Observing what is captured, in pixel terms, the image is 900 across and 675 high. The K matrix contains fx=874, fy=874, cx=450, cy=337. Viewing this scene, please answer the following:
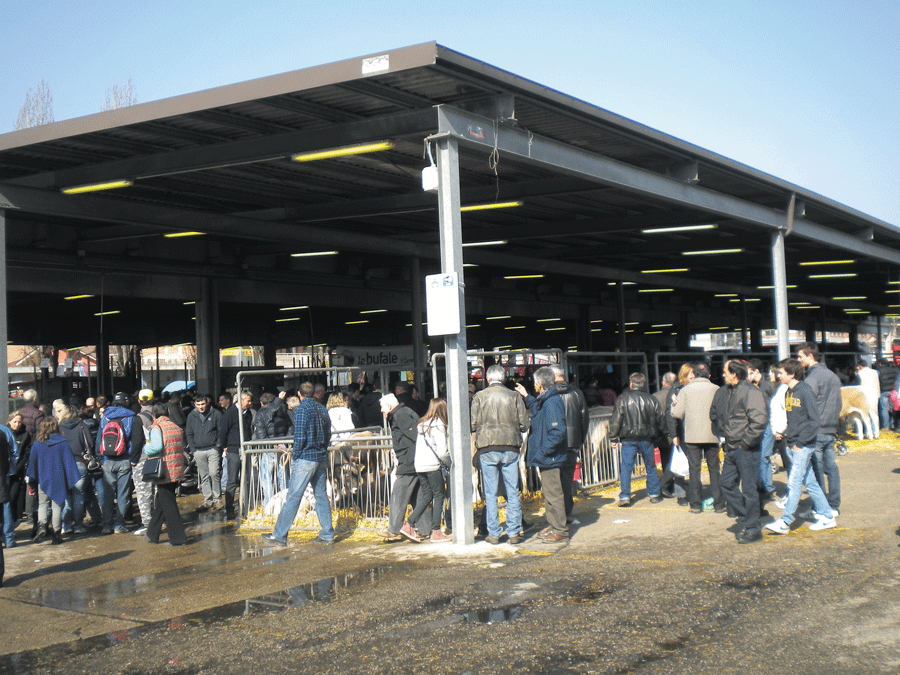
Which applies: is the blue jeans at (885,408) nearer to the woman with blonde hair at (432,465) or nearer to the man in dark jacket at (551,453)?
the man in dark jacket at (551,453)

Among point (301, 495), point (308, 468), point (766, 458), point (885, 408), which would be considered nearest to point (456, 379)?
point (308, 468)

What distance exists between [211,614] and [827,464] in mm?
6572

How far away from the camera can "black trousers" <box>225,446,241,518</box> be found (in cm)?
1341

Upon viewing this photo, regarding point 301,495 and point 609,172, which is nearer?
point 301,495

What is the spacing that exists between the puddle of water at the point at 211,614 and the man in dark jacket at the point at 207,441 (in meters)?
5.01

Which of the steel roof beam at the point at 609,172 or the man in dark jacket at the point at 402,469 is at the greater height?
the steel roof beam at the point at 609,172

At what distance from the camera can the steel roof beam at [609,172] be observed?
33.2 ft

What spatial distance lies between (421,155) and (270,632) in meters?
8.70

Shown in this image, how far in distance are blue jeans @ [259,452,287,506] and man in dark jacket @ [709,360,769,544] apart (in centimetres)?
591

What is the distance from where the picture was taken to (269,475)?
12031 millimetres

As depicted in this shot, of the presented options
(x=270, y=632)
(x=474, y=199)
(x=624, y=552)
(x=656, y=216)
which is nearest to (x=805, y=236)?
(x=656, y=216)

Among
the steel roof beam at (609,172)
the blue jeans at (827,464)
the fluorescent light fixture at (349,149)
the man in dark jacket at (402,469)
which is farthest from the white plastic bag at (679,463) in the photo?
the fluorescent light fixture at (349,149)

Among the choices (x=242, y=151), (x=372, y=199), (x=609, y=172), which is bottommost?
(x=609, y=172)

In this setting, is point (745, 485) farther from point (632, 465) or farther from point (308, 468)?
point (308, 468)
